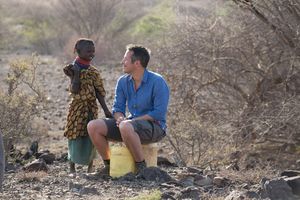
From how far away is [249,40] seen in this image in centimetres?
1355

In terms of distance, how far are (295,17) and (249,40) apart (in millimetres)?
1281

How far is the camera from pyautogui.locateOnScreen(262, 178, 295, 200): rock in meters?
6.84

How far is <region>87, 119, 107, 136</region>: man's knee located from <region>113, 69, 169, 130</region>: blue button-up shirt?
1.03 feet

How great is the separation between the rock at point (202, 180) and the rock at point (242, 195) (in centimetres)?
96

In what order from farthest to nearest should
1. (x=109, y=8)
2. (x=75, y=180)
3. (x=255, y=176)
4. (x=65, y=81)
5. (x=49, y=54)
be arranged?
(x=49, y=54)
(x=109, y=8)
(x=65, y=81)
(x=255, y=176)
(x=75, y=180)

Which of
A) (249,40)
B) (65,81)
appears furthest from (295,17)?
(65,81)

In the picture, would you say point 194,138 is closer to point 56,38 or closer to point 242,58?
point 242,58

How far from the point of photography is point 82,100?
867 cm

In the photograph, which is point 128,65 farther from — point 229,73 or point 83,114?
point 229,73

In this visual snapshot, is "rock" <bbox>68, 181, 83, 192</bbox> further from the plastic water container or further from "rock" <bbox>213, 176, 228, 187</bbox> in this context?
"rock" <bbox>213, 176, 228, 187</bbox>

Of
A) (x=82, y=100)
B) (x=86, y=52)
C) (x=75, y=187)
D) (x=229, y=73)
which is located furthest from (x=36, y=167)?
(x=229, y=73)

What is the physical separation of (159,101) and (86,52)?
35.8 inches

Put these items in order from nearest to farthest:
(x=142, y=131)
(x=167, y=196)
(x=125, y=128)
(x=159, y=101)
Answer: (x=167, y=196) → (x=125, y=128) → (x=142, y=131) → (x=159, y=101)

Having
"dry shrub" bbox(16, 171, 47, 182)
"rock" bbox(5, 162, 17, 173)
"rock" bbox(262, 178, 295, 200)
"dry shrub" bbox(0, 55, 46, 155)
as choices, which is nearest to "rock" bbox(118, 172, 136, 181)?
"dry shrub" bbox(16, 171, 47, 182)
